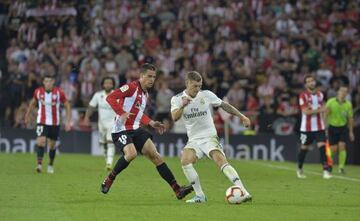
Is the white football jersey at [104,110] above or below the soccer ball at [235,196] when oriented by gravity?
above

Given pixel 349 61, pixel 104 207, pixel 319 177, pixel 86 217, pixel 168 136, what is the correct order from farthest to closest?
pixel 349 61, pixel 168 136, pixel 319 177, pixel 104 207, pixel 86 217

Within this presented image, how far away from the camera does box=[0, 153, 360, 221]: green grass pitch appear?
1202cm

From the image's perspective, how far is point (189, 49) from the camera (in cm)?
3075

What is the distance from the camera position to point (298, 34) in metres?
31.8

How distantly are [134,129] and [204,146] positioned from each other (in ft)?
4.06

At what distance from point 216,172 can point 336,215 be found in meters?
9.48

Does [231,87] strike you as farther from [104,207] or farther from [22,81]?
[104,207]

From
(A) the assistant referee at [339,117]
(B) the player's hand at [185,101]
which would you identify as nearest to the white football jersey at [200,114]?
(B) the player's hand at [185,101]

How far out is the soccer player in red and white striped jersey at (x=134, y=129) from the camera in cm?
1413

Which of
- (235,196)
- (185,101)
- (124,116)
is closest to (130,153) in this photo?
(124,116)

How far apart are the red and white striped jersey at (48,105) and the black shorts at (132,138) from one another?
622 centimetres

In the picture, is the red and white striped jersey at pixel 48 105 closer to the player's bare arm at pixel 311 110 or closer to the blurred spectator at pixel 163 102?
the player's bare arm at pixel 311 110

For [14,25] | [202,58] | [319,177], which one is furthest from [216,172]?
[14,25]

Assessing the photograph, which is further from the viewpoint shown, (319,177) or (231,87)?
(231,87)
